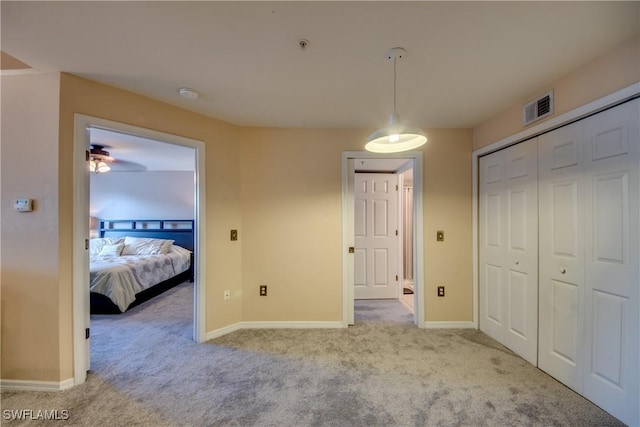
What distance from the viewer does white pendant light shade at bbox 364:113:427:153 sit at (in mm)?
1525

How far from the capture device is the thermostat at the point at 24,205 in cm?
185

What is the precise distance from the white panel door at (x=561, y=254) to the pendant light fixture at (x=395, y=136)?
1.13 metres

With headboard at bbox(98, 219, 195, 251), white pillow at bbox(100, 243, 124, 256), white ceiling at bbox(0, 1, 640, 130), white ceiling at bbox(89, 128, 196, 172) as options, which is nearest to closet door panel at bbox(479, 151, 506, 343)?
white ceiling at bbox(0, 1, 640, 130)

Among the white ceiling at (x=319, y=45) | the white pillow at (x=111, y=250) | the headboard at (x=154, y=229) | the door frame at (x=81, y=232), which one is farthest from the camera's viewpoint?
the headboard at (x=154, y=229)

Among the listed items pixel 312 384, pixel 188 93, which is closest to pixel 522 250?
pixel 312 384

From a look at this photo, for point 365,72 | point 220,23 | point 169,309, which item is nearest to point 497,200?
point 365,72

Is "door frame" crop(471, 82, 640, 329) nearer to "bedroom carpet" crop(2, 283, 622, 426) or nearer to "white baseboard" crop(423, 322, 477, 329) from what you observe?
"white baseboard" crop(423, 322, 477, 329)

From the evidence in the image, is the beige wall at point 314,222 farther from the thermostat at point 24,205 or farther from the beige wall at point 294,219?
the thermostat at point 24,205

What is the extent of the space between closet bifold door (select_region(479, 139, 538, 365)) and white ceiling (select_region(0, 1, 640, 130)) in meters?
0.61

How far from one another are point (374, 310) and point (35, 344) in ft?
10.6

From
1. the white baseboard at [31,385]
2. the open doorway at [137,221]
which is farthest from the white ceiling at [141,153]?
the white baseboard at [31,385]

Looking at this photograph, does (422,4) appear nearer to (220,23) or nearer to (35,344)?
(220,23)

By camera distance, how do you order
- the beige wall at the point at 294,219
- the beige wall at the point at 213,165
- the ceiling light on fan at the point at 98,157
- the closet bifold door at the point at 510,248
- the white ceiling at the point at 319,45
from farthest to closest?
the ceiling light on fan at the point at 98,157 → the beige wall at the point at 294,219 → the closet bifold door at the point at 510,248 → the beige wall at the point at 213,165 → the white ceiling at the point at 319,45

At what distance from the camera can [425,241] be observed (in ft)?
9.70
